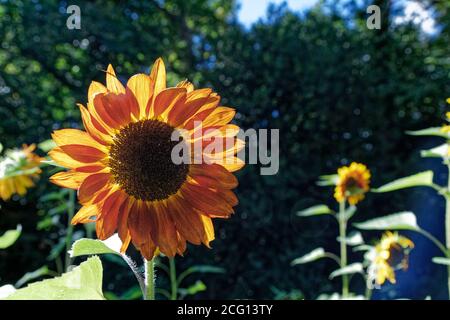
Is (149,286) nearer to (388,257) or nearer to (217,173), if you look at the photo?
(217,173)

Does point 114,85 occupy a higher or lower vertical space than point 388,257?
higher

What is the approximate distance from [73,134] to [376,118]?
359 cm

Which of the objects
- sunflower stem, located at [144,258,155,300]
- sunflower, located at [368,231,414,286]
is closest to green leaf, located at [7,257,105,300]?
sunflower stem, located at [144,258,155,300]

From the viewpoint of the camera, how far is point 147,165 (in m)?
0.71

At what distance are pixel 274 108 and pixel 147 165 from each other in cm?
314

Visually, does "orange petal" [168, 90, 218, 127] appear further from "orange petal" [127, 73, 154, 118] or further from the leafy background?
the leafy background

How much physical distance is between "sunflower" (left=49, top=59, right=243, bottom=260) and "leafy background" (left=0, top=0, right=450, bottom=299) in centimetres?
272

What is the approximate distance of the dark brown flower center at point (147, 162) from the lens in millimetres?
693

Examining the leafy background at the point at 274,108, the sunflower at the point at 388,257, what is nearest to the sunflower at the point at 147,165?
the sunflower at the point at 388,257

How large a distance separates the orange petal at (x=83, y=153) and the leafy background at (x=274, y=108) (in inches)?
109

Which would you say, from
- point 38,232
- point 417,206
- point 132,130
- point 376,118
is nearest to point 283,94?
point 376,118

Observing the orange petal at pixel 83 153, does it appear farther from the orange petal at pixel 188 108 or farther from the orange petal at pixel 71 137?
the orange petal at pixel 188 108

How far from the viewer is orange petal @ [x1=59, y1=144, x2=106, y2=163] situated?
62cm

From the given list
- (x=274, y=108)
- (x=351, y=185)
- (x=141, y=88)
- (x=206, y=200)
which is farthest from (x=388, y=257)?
(x=274, y=108)
